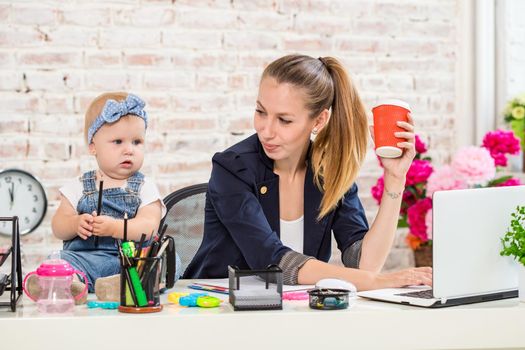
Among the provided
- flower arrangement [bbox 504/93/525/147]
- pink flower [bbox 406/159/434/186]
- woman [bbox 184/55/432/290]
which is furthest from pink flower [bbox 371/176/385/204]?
woman [bbox 184/55/432/290]

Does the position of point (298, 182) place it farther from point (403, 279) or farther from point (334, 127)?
point (403, 279)

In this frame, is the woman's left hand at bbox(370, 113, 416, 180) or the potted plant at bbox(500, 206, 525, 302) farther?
the woman's left hand at bbox(370, 113, 416, 180)

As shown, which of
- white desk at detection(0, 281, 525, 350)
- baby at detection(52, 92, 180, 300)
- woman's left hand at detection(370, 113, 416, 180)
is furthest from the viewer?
baby at detection(52, 92, 180, 300)

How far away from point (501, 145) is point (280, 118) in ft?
4.66

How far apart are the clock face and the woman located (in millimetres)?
1099

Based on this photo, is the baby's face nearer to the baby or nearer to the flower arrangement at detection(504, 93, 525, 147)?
the baby

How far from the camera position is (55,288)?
1425 mm

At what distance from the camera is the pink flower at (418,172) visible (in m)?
3.26

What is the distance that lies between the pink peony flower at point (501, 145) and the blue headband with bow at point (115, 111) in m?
1.66

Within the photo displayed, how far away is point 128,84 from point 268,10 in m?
0.66

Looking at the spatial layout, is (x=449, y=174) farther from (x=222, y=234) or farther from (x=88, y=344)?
(x=88, y=344)

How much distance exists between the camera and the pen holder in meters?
1.40

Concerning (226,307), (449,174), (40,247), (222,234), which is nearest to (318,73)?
(222,234)

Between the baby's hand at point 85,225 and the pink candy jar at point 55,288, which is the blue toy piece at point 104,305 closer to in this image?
the pink candy jar at point 55,288
